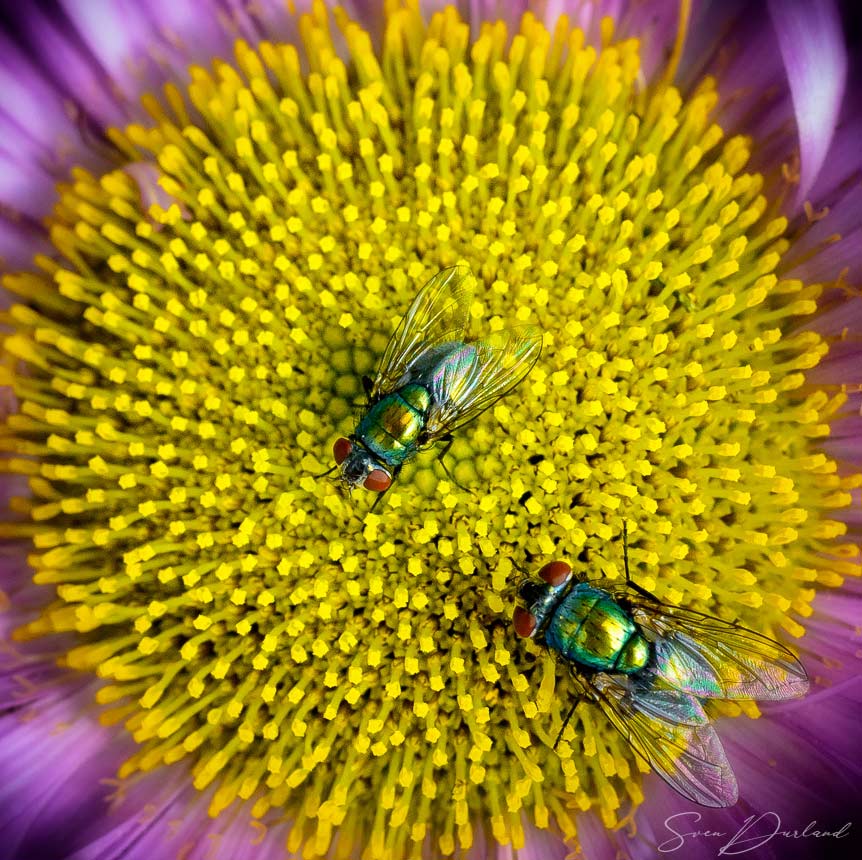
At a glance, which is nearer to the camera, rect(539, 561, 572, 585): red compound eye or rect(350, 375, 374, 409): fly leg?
rect(539, 561, 572, 585): red compound eye

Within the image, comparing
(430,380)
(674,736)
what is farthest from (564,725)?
(430,380)

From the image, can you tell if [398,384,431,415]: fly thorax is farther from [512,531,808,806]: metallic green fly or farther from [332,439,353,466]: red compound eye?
[512,531,808,806]: metallic green fly

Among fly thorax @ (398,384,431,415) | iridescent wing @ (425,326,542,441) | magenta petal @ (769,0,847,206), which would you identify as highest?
magenta petal @ (769,0,847,206)

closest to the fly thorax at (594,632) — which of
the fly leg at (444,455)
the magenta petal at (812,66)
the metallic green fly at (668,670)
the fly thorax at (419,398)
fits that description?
the metallic green fly at (668,670)

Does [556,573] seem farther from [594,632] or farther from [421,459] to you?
[421,459]

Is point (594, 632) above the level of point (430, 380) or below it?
below

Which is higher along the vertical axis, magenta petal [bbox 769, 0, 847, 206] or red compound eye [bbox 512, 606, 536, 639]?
magenta petal [bbox 769, 0, 847, 206]

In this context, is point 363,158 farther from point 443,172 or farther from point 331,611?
point 331,611

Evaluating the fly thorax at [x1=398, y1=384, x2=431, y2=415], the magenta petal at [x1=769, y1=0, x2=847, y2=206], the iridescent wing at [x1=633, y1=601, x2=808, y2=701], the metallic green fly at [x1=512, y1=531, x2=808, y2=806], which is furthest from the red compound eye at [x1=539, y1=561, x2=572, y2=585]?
the magenta petal at [x1=769, y1=0, x2=847, y2=206]
